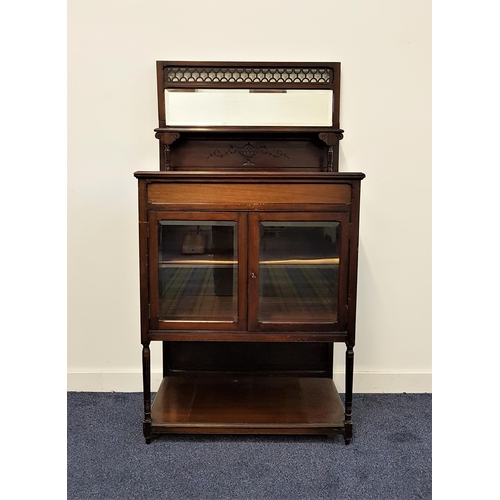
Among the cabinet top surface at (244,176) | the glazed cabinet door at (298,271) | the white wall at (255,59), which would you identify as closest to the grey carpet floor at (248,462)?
the white wall at (255,59)

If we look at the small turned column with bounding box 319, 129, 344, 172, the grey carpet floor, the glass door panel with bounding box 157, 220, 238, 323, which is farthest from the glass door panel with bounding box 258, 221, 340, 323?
the grey carpet floor

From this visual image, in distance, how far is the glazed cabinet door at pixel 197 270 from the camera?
5.43 feet

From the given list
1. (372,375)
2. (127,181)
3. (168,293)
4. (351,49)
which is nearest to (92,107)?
(127,181)

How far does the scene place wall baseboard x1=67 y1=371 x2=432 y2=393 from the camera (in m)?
2.11

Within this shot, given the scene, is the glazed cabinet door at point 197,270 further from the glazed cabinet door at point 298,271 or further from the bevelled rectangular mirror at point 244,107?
the bevelled rectangular mirror at point 244,107

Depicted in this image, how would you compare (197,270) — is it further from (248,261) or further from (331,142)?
(331,142)

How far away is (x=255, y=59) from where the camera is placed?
1951 millimetres

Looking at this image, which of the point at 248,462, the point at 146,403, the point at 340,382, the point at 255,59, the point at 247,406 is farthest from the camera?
the point at 340,382

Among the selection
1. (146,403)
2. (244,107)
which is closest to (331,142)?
(244,107)

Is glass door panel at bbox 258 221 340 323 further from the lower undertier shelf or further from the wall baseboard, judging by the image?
the wall baseboard

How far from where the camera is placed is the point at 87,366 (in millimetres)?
2119

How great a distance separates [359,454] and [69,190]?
5.36 feet

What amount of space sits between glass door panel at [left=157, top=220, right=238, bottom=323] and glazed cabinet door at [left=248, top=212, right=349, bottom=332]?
0.08m

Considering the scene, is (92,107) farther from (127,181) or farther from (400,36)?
(400,36)
